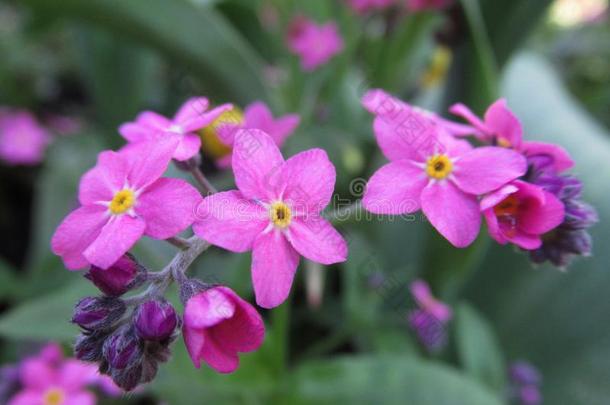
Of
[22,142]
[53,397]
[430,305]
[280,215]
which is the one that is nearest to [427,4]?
[430,305]

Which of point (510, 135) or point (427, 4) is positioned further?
point (427, 4)

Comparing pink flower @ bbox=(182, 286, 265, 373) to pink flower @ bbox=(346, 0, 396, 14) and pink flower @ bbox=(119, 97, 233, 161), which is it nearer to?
pink flower @ bbox=(119, 97, 233, 161)

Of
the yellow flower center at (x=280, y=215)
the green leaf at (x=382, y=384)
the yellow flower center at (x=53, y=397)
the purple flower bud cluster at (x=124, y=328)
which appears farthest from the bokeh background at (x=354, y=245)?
the yellow flower center at (x=280, y=215)

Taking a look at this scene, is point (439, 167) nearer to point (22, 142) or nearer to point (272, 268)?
point (272, 268)

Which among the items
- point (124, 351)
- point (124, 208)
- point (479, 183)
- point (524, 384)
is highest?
point (479, 183)

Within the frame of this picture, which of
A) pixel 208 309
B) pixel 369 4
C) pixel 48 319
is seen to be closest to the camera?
pixel 208 309

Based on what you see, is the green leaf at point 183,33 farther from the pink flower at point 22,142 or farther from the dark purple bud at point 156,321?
the dark purple bud at point 156,321

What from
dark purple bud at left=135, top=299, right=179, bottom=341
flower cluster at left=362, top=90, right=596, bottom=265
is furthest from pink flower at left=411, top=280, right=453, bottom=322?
dark purple bud at left=135, top=299, right=179, bottom=341
